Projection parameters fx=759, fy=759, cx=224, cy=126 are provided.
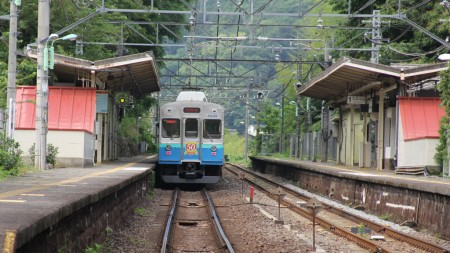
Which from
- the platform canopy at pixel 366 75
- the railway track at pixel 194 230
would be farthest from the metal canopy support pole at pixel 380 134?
the railway track at pixel 194 230

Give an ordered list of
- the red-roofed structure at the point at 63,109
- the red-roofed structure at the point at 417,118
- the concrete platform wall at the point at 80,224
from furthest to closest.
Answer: the red-roofed structure at the point at 417,118 < the red-roofed structure at the point at 63,109 < the concrete platform wall at the point at 80,224

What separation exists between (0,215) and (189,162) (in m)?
18.4

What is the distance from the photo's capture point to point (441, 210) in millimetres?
13141

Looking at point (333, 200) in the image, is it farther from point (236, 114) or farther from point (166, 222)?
point (236, 114)

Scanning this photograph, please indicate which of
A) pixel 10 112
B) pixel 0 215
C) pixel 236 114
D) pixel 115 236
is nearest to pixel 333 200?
pixel 10 112

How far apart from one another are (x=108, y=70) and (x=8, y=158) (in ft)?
24.5

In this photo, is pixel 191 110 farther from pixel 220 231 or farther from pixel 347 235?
pixel 347 235

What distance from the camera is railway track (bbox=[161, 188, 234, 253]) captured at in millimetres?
11688

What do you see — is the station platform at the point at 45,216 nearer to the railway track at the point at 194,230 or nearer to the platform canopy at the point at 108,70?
the railway track at the point at 194,230

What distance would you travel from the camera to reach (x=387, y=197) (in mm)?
16859

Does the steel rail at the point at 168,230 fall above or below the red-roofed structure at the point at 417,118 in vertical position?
below

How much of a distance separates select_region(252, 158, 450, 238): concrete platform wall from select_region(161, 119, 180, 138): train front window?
4849 mm

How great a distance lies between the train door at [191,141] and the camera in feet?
80.7

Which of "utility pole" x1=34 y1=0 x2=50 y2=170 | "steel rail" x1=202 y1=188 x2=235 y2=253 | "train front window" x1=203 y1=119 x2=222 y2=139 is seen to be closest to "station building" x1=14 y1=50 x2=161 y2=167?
"utility pole" x1=34 y1=0 x2=50 y2=170
